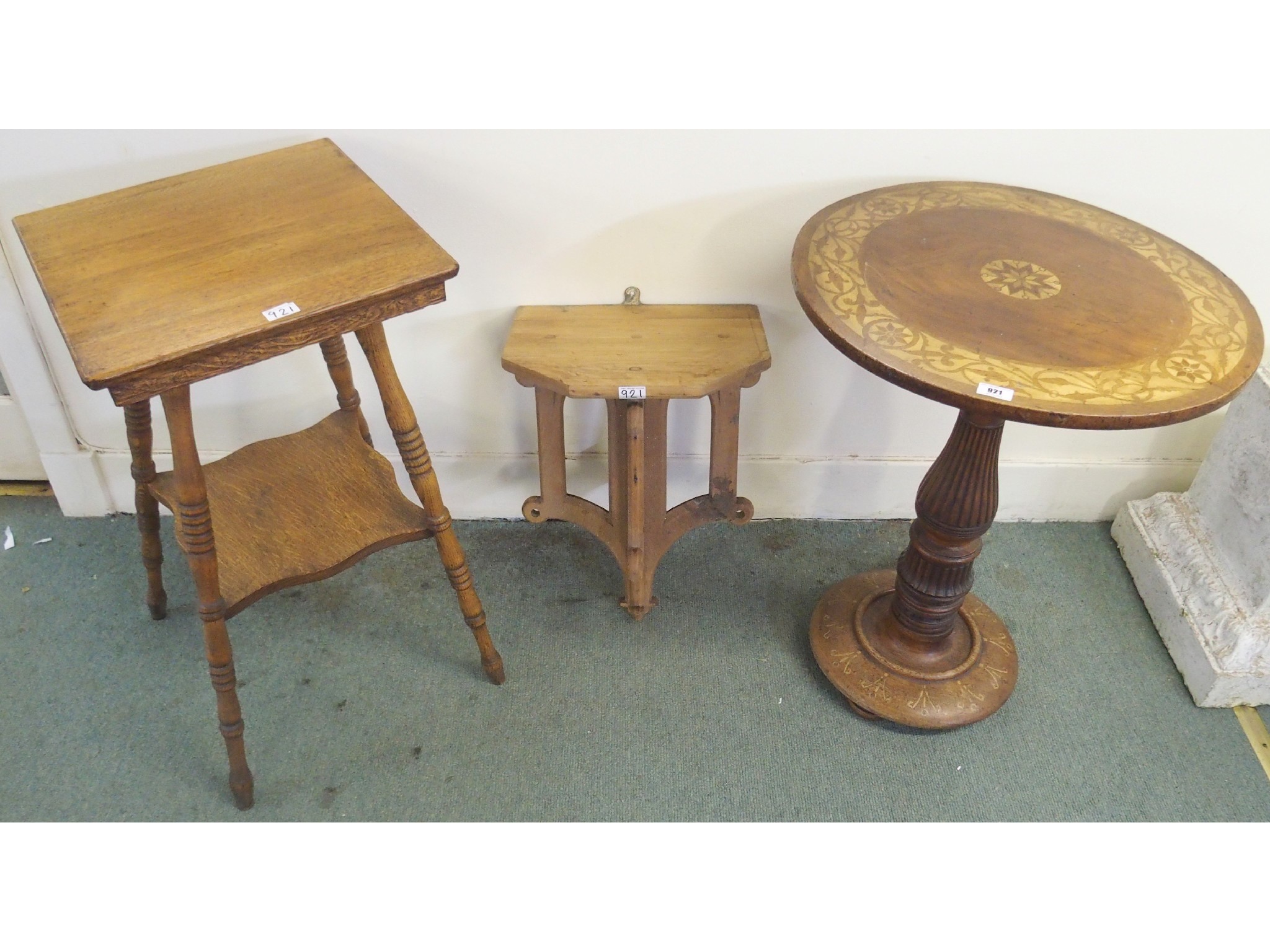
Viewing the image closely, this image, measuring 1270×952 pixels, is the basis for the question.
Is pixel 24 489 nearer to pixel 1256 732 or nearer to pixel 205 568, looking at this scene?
pixel 205 568

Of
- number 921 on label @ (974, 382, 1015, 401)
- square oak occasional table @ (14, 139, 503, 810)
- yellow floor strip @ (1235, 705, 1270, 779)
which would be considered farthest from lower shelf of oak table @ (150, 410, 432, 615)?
yellow floor strip @ (1235, 705, 1270, 779)

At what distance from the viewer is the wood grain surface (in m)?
1.78

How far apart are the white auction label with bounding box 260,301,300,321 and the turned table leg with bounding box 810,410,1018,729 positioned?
1134 mm

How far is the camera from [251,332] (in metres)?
1.30

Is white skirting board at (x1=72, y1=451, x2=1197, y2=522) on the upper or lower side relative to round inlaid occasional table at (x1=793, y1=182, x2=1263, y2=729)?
lower

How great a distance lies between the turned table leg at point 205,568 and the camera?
140 cm

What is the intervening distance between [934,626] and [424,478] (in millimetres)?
1071

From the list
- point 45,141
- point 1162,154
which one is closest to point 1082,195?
point 1162,154

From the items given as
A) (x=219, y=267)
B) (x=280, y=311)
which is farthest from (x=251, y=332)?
(x=219, y=267)

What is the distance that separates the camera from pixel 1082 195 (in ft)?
6.13

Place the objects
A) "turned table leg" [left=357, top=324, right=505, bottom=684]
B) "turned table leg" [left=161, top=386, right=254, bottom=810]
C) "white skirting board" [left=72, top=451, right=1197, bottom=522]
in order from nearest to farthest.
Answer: "turned table leg" [left=161, top=386, right=254, bottom=810] < "turned table leg" [left=357, top=324, right=505, bottom=684] < "white skirting board" [left=72, top=451, right=1197, bottom=522]

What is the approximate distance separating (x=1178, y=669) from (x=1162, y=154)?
1.08m

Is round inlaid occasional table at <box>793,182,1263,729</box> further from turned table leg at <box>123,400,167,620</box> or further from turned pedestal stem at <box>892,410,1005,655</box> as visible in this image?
turned table leg at <box>123,400,167,620</box>

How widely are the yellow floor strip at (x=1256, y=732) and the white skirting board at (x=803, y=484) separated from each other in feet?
1.90
